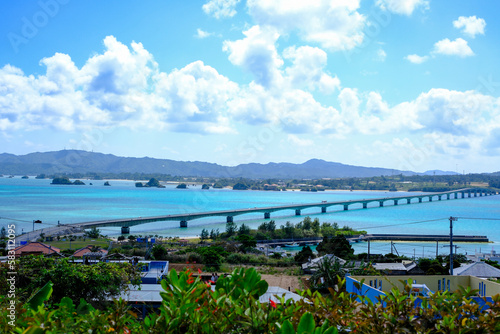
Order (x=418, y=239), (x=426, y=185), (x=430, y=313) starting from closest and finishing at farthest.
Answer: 1. (x=430, y=313)
2. (x=418, y=239)
3. (x=426, y=185)

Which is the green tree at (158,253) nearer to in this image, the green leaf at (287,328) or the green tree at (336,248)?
the green tree at (336,248)

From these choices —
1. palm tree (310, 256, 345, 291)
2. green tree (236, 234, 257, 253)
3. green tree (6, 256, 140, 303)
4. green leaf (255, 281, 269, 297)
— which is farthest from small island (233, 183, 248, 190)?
green leaf (255, 281, 269, 297)

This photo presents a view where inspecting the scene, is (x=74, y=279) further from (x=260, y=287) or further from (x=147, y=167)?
(x=147, y=167)

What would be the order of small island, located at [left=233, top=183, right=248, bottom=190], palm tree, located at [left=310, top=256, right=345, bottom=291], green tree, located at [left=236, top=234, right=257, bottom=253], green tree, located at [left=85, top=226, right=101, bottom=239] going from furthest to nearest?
small island, located at [left=233, top=183, right=248, bottom=190], green tree, located at [left=85, top=226, right=101, bottom=239], green tree, located at [left=236, top=234, right=257, bottom=253], palm tree, located at [left=310, top=256, right=345, bottom=291]

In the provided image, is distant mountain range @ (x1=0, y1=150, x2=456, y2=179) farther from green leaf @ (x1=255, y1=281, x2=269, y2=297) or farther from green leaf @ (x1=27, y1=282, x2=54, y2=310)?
green leaf @ (x1=255, y1=281, x2=269, y2=297)

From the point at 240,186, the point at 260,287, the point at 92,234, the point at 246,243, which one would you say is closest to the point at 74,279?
the point at 260,287

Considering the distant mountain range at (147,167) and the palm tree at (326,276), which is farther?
the distant mountain range at (147,167)

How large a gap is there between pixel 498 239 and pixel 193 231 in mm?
30034

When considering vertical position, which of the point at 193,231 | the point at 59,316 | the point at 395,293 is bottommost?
the point at 193,231

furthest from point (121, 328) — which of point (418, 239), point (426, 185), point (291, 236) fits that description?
point (426, 185)

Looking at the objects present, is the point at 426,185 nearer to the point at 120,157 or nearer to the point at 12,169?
the point at 120,157

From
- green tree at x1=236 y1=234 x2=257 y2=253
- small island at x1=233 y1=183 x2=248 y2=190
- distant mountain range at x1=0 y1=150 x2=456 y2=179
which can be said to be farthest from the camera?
A: distant mountain range at x1=0 y1=150 x2=456 y2=179

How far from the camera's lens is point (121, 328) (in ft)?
4.82

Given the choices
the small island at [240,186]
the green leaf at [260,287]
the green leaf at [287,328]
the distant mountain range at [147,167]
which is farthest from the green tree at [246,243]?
the distant mountain range at [147,167]
